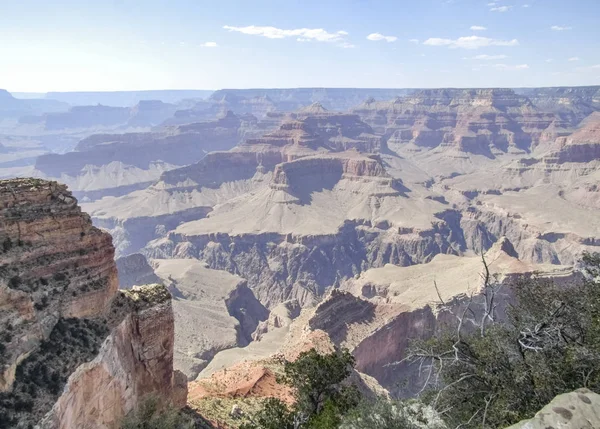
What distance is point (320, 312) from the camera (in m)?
63.9

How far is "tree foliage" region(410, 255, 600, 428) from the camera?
1697 centimetres

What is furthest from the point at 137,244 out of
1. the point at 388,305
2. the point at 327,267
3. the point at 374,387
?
the point at 374,387

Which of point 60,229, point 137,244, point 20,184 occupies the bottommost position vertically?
point 137,244

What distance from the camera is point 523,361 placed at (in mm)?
17547

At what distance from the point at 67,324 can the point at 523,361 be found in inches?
852

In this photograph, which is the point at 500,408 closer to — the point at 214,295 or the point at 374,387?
the point at 374,387

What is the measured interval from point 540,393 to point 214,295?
107 meters

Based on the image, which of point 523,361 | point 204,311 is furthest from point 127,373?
point 204,311

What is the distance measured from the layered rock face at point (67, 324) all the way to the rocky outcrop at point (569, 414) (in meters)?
19.3

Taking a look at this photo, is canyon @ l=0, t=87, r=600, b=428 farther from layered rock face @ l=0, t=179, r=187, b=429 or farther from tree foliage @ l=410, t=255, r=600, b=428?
tree foliage @ l=410, t=255, r=600, b=428

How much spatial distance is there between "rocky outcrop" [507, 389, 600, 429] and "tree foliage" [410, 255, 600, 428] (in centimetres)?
231

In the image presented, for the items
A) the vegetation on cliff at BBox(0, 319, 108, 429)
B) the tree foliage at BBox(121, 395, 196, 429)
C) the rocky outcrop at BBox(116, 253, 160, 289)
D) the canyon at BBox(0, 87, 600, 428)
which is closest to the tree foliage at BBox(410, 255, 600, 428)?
the canyon at BBox(0, 87, 600, 428)

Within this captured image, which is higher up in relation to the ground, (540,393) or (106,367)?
(540,393)

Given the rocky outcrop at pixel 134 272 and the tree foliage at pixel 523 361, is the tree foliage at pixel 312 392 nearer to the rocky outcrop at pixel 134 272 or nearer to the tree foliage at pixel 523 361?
the tree foliage at pixel 523 361
